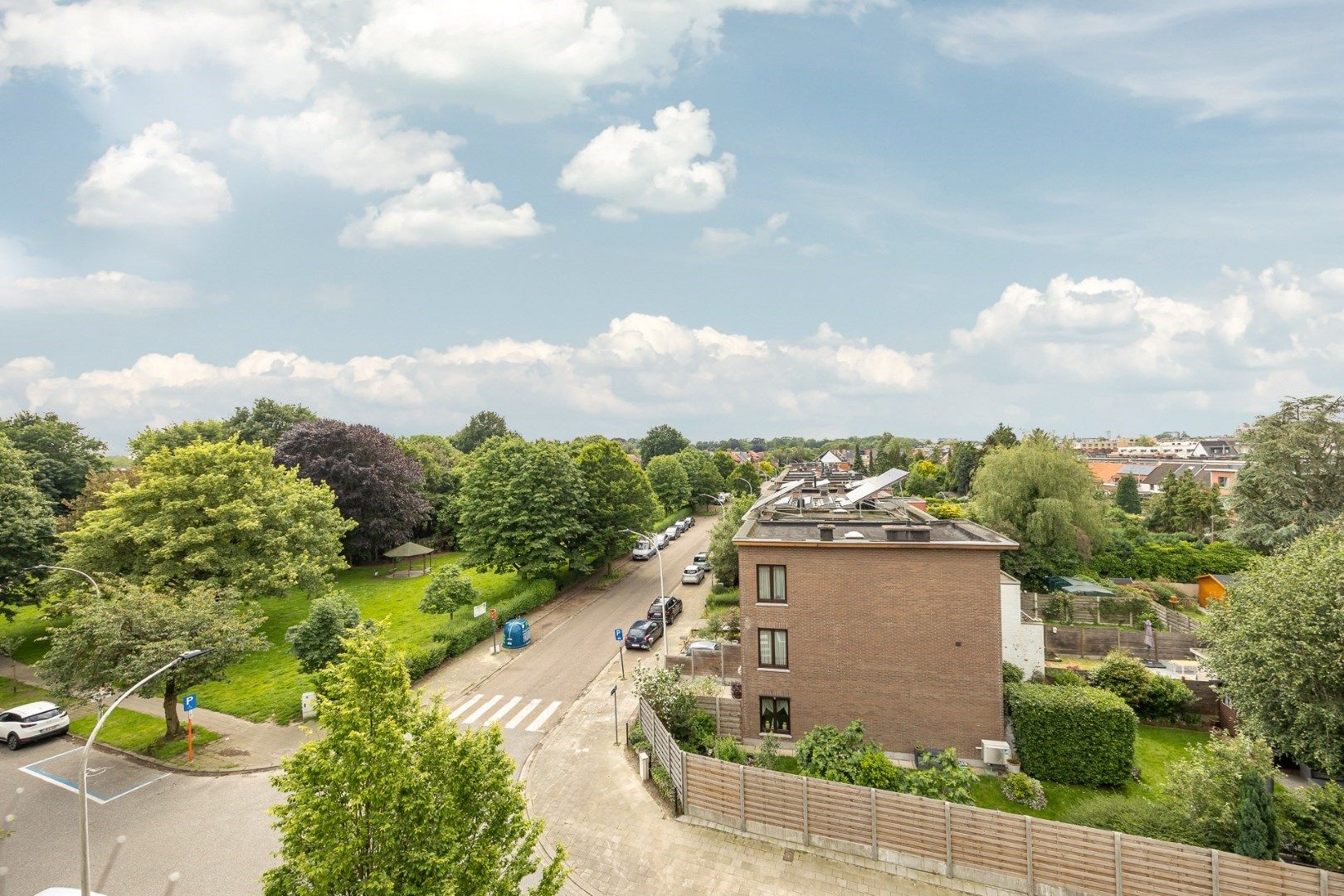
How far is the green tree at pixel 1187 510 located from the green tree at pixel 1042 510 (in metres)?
22.9

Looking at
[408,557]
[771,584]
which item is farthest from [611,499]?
[771,584]

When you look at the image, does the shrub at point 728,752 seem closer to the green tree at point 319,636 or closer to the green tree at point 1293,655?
the green tree at point 1293,655

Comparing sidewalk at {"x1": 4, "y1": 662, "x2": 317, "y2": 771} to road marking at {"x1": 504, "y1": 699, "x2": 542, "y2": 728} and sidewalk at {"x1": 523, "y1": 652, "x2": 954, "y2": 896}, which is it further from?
sidewalk at {"x1": 523, "y1": 652, "x2": 954, "y2": 896}

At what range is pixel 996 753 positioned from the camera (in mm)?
18844

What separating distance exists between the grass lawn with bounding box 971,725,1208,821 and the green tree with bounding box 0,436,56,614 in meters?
43.7

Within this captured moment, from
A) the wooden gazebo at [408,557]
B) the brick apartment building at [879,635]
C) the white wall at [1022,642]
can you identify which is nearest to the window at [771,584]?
the brick apartment building at [879,635]

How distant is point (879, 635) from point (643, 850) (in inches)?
379

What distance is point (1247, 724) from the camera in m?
17.3

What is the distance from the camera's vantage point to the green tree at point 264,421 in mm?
59688

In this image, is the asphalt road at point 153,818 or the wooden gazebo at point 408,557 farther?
the wooden gazebo at point 408,557

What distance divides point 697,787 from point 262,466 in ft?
97.6

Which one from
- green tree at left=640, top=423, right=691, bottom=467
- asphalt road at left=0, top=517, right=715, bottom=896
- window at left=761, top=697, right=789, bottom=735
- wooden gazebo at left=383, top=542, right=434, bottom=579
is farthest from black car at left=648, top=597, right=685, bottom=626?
green tree at left=640, top=423, right=691, bottom=467

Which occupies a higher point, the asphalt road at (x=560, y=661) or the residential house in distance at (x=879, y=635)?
the residential house in distance at (x=879, y=635)

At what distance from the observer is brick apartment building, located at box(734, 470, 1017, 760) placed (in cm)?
1916
